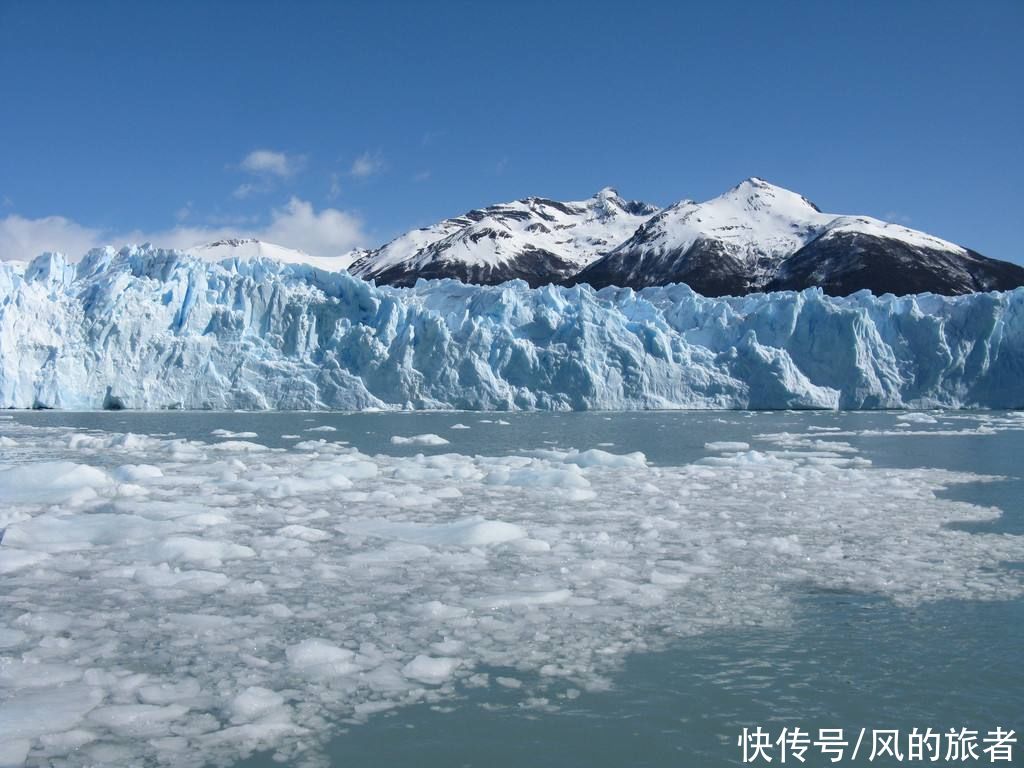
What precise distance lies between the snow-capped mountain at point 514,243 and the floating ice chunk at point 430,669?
6808 centimetres

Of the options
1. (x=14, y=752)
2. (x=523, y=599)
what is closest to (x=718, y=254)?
(x=523, y=599)

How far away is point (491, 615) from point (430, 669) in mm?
866

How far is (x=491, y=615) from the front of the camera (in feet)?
15.4

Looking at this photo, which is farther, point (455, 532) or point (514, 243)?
point (514, 243)

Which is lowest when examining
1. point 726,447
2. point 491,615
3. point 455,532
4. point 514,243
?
point 491,615

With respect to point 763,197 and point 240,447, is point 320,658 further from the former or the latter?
point 763,197

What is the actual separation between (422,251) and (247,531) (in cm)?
9096

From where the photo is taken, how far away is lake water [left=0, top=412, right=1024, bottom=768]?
3309mm

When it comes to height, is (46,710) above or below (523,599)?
below

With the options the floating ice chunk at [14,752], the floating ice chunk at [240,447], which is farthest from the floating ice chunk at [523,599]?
the floating ice chunk at [240,447]

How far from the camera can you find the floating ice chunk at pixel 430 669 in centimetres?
381

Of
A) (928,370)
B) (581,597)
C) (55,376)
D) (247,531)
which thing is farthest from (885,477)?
(55,376)

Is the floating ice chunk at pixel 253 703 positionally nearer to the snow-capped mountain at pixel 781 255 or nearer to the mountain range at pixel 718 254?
the mountain range at pixel 718 254

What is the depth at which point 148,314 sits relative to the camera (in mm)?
24328
